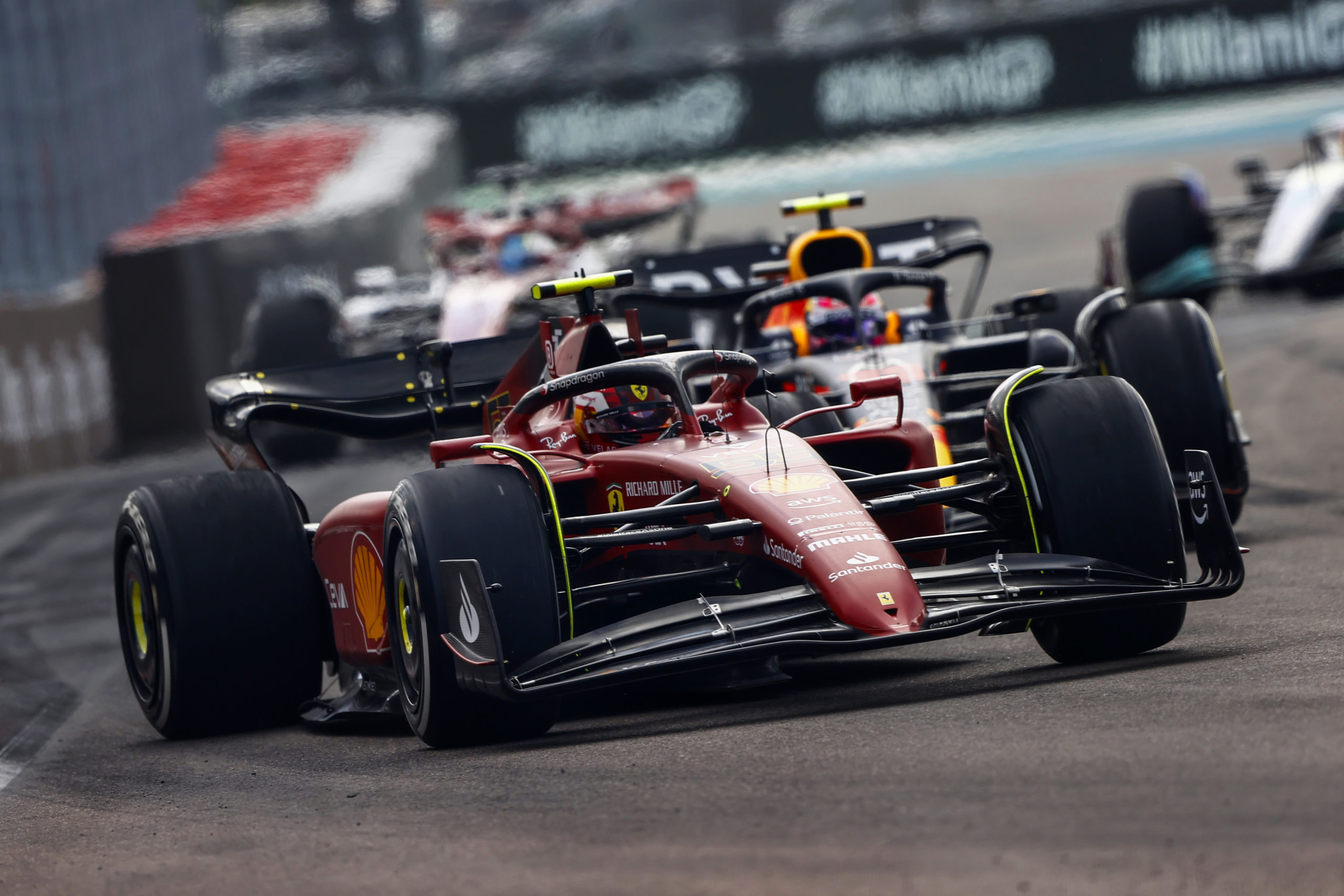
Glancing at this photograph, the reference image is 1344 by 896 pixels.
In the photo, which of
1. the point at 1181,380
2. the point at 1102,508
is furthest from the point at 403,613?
the point at 1181,380

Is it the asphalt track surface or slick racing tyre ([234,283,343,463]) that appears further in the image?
slick racing tyre ([234,283,343,463])

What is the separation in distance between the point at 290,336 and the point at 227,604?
24.9 ft

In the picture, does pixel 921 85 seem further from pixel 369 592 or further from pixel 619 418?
pixel 369 592

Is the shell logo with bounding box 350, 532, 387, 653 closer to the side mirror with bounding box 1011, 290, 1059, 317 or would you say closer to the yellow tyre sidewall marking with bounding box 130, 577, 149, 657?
the yellow tyre sidewall marking with bounding box 130, 577, 149, 657

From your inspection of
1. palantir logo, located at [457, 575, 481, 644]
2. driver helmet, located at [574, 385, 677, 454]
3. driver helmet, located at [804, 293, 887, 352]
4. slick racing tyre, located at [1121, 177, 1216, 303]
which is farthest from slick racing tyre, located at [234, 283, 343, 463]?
palantir logo, located at [457, 575, 481, 644]

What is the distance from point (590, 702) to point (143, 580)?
1996 millimetres

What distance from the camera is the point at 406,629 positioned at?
668cm

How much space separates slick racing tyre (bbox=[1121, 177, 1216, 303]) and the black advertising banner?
1127cm

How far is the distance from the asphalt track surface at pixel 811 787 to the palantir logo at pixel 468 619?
38 centimetres

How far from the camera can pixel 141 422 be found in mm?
20469

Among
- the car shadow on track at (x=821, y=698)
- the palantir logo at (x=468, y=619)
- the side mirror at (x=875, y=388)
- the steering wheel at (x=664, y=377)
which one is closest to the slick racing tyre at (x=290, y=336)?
the steering wheel at (x=664, y=377)

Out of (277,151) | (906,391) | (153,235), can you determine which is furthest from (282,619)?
(277,151)

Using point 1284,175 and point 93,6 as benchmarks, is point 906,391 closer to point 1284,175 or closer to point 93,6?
point 1284,175

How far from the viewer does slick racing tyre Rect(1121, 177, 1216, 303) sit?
15.6 metres
